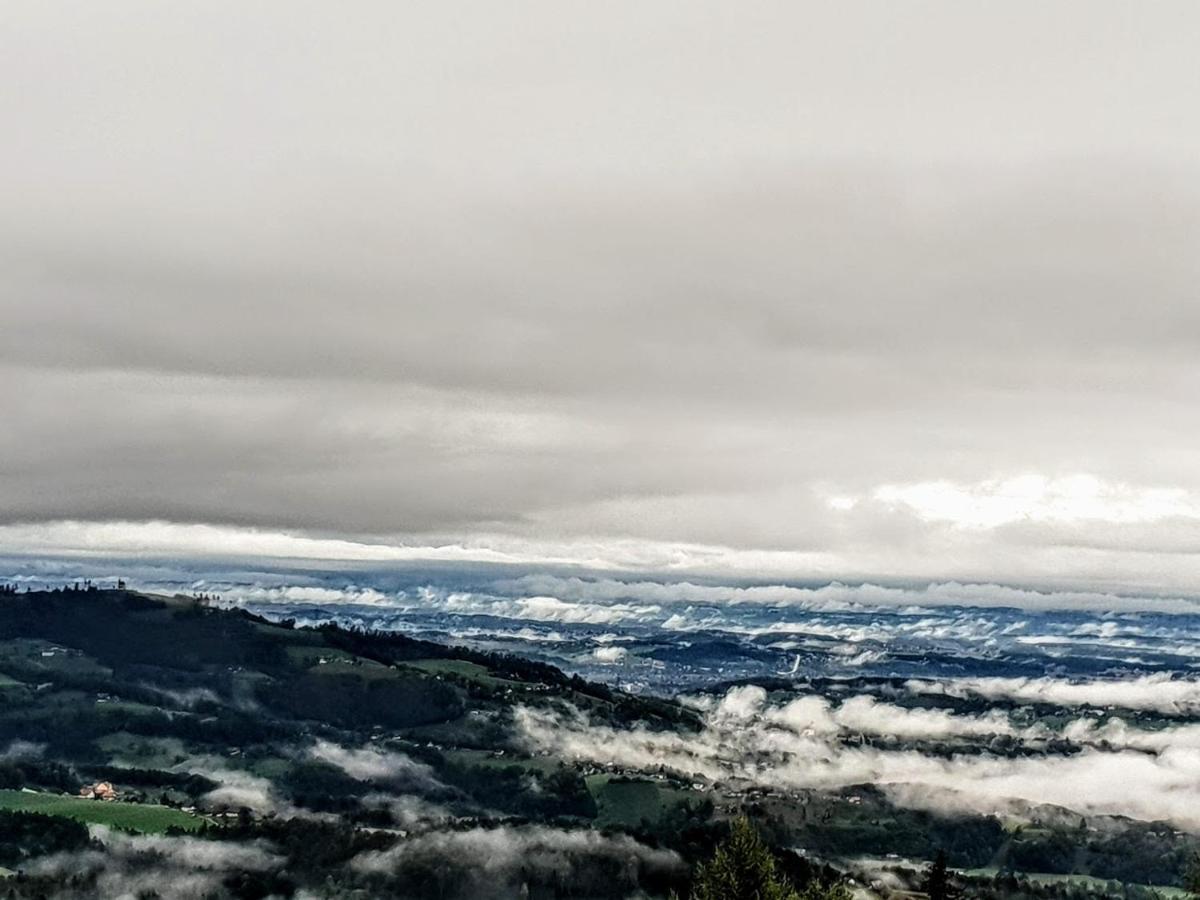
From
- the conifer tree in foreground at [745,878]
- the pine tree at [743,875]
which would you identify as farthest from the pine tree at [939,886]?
the pine tree at [743,875]

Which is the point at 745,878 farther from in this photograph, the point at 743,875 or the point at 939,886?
the point at 939,886

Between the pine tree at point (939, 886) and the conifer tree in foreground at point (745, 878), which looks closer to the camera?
the conifer tree in foreground at point (745, 878)

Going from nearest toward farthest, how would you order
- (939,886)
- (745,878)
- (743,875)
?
(745,878), (743,875), (939,886)

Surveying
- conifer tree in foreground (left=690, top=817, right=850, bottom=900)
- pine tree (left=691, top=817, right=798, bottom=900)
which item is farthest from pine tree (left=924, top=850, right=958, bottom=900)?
pine tree (left=691, top=817, right=798, bottom=900)

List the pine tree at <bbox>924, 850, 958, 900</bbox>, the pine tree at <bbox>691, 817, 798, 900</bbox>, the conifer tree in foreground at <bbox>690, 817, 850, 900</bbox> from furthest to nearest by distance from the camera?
the pine tree at <bbox>924, 850, 958, 900</bbox>
the conifer tree in foreground at <bbox>690, 817, 850, 900</bbox>
the pine tree at <bbox>691, 817, 798, 900</bbox>

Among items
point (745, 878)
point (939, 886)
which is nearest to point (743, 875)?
point (745, 878)

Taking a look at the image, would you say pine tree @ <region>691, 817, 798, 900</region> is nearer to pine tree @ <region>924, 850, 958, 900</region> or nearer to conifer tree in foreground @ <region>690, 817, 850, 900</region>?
conifer tree in foreground @ <region>690, 817, 850, 900</region>

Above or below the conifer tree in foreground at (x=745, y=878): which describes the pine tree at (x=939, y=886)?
below

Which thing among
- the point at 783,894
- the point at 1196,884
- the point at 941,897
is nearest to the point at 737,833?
the point at 783,894

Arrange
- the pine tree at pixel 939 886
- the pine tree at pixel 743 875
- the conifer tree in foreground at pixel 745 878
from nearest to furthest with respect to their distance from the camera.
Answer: the pine tree at pixel 743 875 < the conifer tree in foreground at pixel 745 878 < the pine tree at pixel 939 886

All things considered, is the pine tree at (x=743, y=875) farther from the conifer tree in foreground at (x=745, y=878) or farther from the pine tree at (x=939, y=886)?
the pine tree at (x=939, y=886)

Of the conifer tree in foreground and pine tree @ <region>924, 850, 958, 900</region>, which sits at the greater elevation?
the conifer tree in foreground

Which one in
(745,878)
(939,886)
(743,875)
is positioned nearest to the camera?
(745,878)

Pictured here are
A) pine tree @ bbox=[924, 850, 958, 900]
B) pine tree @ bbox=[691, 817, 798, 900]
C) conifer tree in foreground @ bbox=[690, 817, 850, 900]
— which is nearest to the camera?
pine tree @ bbox=[691, 817, 798, 900]
